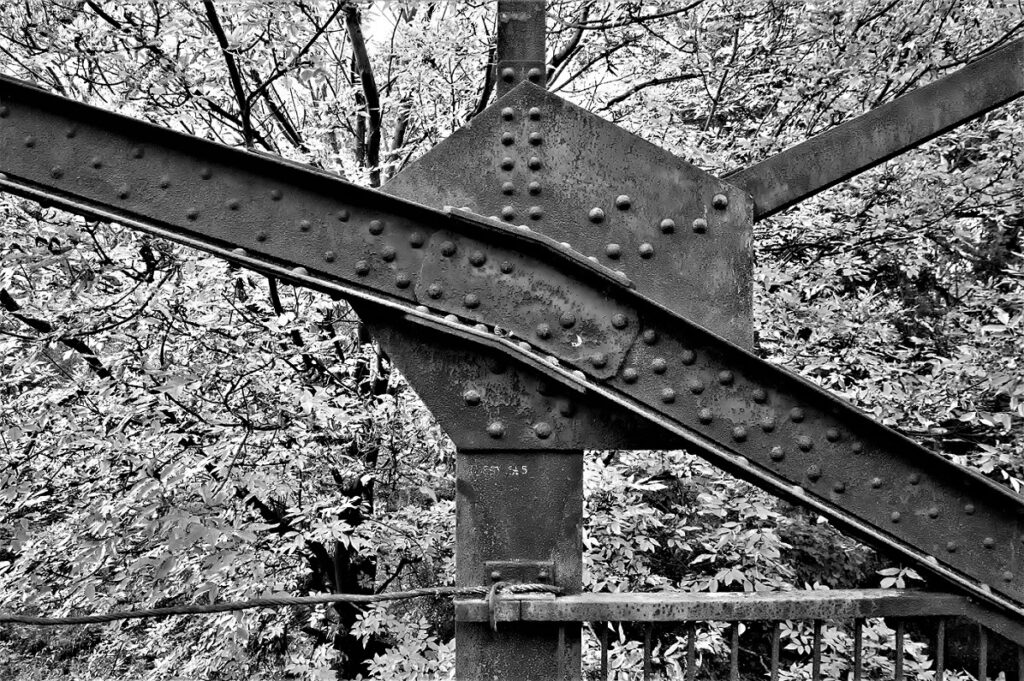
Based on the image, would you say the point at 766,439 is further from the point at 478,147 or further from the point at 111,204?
the point at 111,204

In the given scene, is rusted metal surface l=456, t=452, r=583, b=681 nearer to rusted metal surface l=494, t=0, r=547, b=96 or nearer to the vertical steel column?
the vertical steel column

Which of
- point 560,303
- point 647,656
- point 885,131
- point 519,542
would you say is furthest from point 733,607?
point 885,131

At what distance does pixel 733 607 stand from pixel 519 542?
2.10ft

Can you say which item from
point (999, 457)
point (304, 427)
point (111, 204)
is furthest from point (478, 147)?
point (999, 457)

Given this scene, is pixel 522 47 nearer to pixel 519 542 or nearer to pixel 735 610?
pixel 519 542

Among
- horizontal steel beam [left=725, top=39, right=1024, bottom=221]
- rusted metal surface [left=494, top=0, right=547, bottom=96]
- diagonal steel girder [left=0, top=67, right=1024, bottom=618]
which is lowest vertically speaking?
diagonal steel girder [left=0, top=67, right=1024, bottom=618]

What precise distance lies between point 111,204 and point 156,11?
382 centimetres

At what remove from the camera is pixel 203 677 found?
669cm

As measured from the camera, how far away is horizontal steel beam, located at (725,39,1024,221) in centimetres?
202

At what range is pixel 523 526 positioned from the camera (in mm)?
1977

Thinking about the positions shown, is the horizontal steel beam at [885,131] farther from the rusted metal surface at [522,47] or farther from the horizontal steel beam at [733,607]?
the horizontal steel beam at [733,607]

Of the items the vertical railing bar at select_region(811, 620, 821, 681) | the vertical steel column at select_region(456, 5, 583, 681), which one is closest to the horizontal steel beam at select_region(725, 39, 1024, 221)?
the vertical steel column at select_region(456, 5, 583, 681)

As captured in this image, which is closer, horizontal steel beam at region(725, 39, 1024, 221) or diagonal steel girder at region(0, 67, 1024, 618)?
diagonal steel girder at region(0, 67, 1024, 618)

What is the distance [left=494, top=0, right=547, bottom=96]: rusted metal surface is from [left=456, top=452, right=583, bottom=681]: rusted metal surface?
112 centimetres
